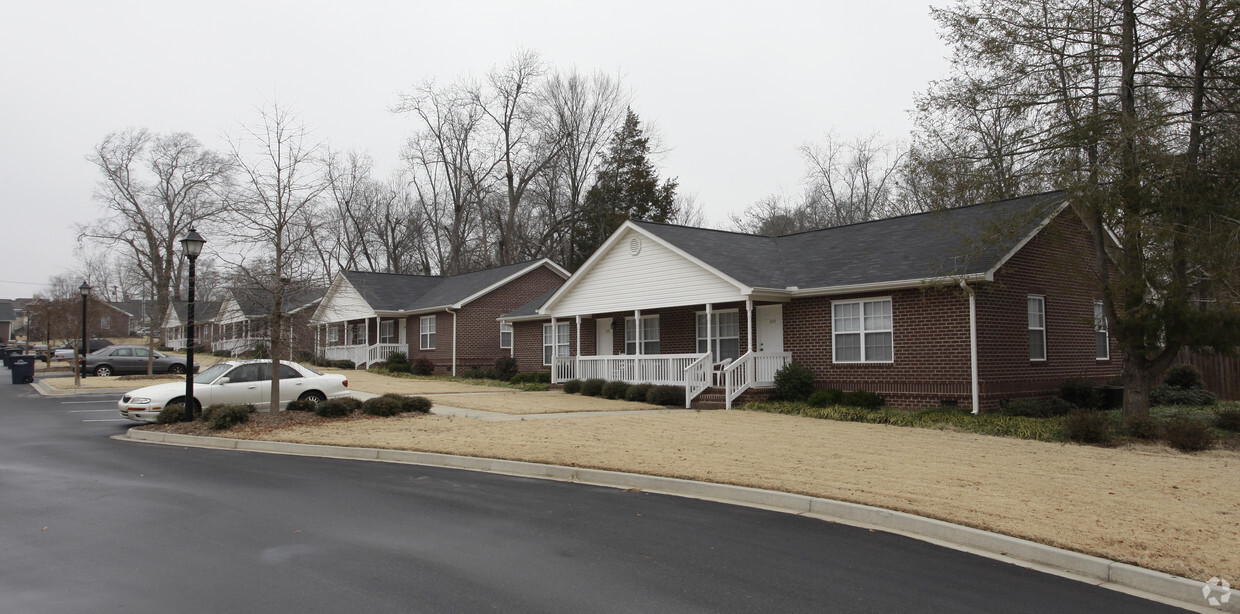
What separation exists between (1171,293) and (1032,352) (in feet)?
15.2

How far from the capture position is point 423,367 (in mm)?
35469

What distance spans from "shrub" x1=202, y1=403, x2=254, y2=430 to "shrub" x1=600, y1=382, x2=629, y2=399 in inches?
399

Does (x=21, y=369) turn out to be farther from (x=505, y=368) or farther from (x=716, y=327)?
(x=716, y=327)

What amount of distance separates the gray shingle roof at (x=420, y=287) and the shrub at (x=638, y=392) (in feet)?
45.2

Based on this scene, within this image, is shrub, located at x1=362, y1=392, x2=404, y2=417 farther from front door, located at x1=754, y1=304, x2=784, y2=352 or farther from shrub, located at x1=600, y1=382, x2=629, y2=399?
front door, located at x1=754, y1=304, x2=784, y2=352

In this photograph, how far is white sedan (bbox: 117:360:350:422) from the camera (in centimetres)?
1708

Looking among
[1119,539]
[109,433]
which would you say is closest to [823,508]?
[1119,539]

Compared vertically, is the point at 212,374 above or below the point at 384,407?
above

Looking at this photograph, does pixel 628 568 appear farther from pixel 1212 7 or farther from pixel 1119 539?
pixel 1212 7

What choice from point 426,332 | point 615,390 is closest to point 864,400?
point 615,390

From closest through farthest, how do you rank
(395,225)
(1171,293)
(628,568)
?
(628,568), (1171,293), (395,225)

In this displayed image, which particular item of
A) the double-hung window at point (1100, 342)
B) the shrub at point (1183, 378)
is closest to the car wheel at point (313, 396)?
the double-hung window at point (1100, 342)

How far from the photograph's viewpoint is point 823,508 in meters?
8.73

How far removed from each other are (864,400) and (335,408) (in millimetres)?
11733
